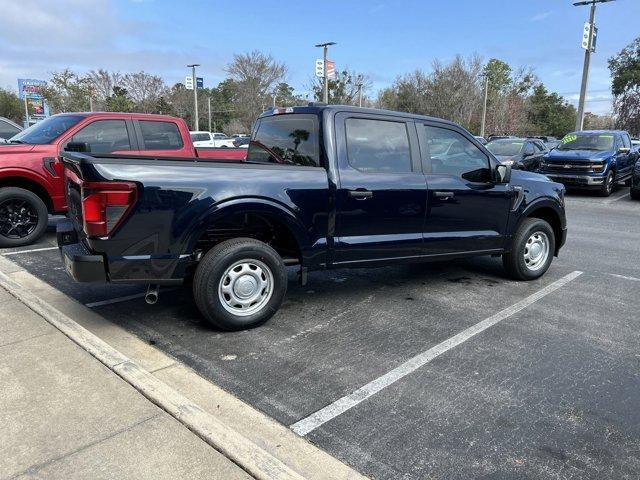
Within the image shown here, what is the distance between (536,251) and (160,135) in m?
5.56

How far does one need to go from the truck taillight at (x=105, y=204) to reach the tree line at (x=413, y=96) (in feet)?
145

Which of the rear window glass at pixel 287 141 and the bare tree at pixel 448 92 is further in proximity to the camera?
the bare tree at pixel 448 92

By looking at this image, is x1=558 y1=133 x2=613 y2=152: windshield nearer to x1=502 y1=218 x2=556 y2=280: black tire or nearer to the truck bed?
x1=502 y1=218 x2=556 y2=280: black tire

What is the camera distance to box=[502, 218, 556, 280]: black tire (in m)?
5.76

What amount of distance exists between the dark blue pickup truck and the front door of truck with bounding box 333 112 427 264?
1 cm

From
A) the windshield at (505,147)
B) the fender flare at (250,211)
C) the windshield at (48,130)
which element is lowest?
the fender flare at (250,211)

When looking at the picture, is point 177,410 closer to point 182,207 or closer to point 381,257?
point 182,207

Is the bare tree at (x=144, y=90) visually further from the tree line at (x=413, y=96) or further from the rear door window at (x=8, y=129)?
the rear door window at (x=8, y=129)

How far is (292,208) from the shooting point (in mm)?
4250

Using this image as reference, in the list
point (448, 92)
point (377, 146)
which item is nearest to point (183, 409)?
point (377, 146)

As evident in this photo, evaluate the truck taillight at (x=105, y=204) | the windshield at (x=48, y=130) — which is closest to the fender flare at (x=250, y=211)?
the truck taillight at (x=105, y=204)

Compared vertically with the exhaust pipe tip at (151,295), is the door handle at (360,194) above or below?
above

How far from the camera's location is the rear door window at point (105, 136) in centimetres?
718

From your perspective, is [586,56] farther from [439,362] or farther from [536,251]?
[439,362]
